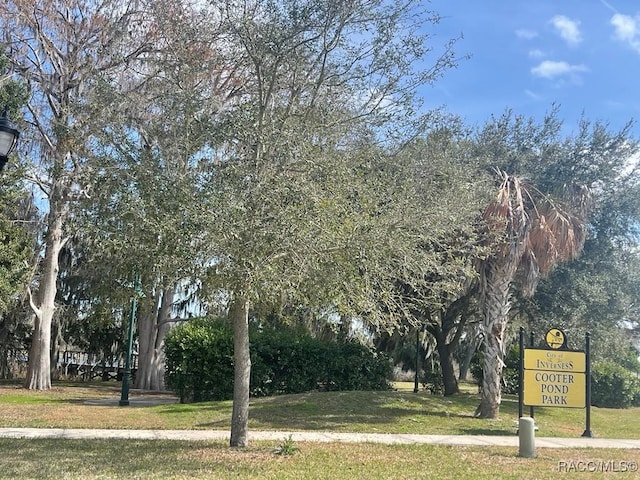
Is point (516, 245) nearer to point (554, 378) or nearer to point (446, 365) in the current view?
point (554, 378)

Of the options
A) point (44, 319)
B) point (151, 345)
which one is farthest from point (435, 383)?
point (44, 319)

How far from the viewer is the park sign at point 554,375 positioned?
13.0 m

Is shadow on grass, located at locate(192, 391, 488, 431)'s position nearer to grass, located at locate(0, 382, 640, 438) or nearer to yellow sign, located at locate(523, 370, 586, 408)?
grass, located at locate(0, 382, 640, 438)

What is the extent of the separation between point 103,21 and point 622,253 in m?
20.1

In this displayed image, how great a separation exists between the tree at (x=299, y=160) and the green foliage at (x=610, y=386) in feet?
66.3

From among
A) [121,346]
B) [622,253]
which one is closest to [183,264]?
[622,253]

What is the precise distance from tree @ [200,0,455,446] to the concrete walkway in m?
2.11

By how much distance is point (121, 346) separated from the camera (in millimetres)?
35844

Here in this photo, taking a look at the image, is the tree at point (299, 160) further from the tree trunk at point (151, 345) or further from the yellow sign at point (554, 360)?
the tree trunk at point (151, 345)

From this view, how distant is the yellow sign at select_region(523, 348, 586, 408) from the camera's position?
13047 millimetres

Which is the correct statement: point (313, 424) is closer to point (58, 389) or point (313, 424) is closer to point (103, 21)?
point (58, 389)

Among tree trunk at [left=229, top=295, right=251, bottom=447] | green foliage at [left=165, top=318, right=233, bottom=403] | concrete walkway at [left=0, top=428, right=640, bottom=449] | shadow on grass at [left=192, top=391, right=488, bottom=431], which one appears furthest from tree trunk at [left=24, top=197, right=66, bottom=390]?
tree trunk at [left=229, top=295, right=251, bottom=447]

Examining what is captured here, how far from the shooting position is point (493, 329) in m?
16.2

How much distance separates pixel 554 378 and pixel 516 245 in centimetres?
345
